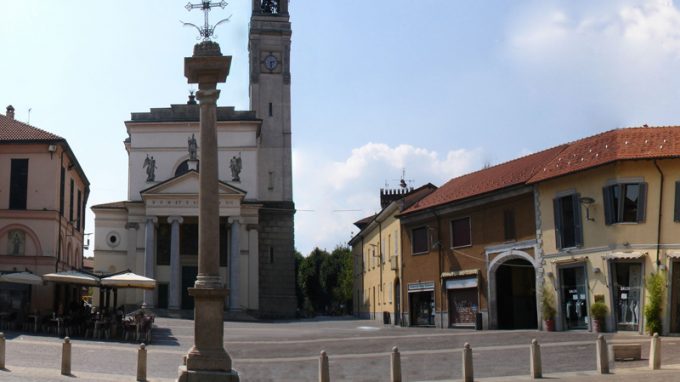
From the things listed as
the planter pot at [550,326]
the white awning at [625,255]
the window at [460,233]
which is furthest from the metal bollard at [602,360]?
the window at [460,233]

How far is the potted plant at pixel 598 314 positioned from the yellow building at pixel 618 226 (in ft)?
0.66

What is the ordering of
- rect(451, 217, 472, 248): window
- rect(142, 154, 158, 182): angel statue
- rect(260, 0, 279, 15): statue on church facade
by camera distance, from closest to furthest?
rect(451, 217, 472, 248): window → rect(142, 154, 158, 182): angel statue → rect(260, 0, 279, 15): statue on church facade

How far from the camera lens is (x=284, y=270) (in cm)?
6106

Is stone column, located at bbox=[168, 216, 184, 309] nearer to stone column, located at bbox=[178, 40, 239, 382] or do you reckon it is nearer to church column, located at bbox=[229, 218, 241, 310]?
church column, located at bbox=[229, 218, 241, 310]

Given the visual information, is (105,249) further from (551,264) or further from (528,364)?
(528,364)

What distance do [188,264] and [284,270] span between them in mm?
8572

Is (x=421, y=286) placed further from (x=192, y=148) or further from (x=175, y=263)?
(x=192, y=148)

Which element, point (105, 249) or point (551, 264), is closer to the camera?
point (551, 264)

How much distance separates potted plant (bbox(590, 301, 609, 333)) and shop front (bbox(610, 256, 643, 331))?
14.8 inches

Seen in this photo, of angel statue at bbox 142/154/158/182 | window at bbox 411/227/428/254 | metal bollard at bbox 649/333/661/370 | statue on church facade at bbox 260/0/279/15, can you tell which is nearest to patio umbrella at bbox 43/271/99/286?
window at bbox 411/227/428/254

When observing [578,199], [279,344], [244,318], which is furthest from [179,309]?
[578,199]

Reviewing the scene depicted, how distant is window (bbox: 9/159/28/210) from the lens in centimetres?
3822

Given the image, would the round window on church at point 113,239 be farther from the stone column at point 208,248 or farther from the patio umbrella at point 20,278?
the stone column at point 208,248

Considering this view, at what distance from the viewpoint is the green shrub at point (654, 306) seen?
93.8ft
